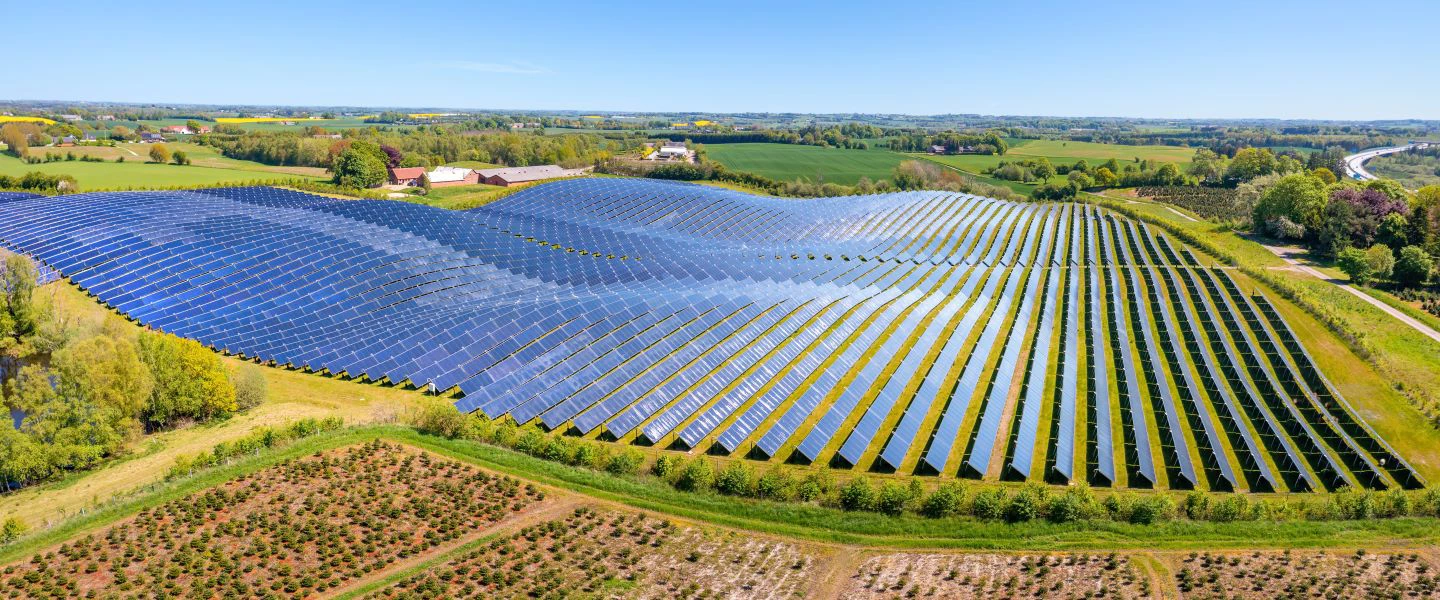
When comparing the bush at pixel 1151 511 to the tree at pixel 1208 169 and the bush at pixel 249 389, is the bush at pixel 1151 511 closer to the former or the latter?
the bush at pixel 249 389

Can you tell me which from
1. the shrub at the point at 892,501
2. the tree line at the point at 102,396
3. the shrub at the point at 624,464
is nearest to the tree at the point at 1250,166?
the shrub at the point at 892,501

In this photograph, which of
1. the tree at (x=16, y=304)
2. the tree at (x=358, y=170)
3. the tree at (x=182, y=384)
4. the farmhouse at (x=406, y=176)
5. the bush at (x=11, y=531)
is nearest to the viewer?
the bush at (x=11, y=531)

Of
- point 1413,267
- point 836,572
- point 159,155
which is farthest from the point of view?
point 159,155

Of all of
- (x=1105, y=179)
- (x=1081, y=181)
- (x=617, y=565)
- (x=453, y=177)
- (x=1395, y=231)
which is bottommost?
(x=617, y=565)

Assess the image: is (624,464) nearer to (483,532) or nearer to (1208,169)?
(483,532)

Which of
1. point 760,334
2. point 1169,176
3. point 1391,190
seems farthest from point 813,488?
point 1169,176

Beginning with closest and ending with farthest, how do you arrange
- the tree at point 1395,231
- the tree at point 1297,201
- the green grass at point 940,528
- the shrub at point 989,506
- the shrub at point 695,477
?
the green grass at point 940,528 < the shrub at point 989,506 < the shrub at point 695,477 < the tree at point 1395,231 < the tree at point 1297,201

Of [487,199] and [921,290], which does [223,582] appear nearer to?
[921,290]
